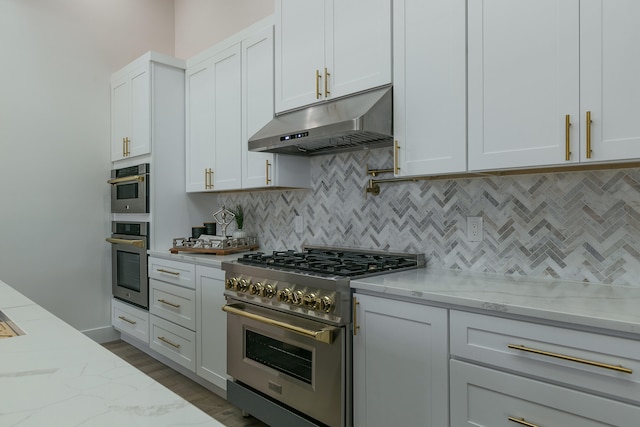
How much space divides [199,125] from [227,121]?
1.39 ft

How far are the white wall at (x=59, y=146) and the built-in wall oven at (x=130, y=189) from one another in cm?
18

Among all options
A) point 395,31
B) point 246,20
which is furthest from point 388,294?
point 246,20

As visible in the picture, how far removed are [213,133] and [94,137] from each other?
1378mm

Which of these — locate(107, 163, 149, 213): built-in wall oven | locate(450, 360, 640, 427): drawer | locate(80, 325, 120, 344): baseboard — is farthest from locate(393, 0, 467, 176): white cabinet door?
locate(80, 325, 120, 344): baseboard

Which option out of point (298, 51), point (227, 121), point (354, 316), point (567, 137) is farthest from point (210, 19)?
point (567, 137)

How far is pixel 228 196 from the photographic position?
3.84m

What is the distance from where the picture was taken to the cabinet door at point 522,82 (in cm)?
160

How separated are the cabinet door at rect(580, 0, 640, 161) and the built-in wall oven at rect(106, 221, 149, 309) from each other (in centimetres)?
313

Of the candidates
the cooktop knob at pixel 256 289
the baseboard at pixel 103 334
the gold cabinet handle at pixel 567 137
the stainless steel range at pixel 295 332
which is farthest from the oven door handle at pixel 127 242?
the gold cabinet handle at pixel 567 137

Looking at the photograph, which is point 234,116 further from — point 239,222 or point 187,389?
point 187,389

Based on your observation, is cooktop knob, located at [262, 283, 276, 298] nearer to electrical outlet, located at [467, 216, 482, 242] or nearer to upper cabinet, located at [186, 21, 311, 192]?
upper cabinet, located at [186, 21, 311, 192]

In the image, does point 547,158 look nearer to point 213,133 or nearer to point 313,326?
point 313,326

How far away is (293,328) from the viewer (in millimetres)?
2109

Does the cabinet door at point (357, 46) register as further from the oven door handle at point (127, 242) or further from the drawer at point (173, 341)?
the oven door handle at point (127, 242)
